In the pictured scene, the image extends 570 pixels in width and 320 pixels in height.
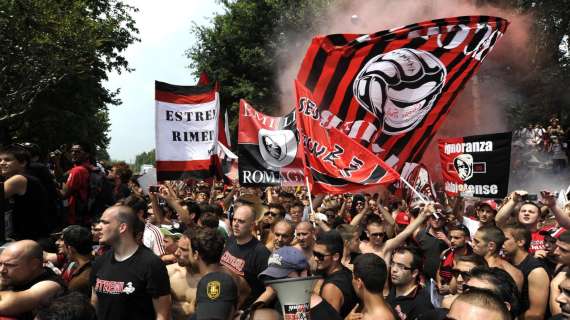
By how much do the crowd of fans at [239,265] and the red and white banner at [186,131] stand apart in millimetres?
2058

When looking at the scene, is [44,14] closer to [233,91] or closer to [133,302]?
[233,91]

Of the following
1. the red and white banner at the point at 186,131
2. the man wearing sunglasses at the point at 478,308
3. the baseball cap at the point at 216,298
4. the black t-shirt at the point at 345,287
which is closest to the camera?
the man wearing sunglasses at the point at 478,308

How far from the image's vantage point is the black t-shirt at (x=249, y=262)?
5.32 meters

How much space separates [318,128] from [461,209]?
7.47ft

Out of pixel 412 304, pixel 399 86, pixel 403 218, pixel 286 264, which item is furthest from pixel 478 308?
pixel 403 218

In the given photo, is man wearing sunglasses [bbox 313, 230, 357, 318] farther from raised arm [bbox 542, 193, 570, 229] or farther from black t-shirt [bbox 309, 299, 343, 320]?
raised arm [bbox 542, 193, 570, 229]

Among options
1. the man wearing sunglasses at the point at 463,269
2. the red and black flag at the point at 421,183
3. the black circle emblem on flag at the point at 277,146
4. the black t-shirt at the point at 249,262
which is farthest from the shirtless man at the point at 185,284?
the black circle emblem on flag at the point at 277,146

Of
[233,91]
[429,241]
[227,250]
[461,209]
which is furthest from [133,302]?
[233,91]

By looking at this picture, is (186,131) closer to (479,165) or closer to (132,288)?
(479,165)

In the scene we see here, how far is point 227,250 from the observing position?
5738 mm

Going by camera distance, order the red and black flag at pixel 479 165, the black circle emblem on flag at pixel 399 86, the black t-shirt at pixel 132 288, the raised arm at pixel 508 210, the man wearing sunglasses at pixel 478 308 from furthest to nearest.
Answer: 1. the black circle emblem on flag at pixel 399 86
2. the red and black flag at pixel 479 165
3. the raised arm at pixel 508 210
4. the black t-shirt at pixel 132 288
5. the man wearing sunglasses at pixel 478 308

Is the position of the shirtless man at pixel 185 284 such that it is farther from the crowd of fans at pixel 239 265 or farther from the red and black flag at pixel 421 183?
the red and black flag at pixel 421 183

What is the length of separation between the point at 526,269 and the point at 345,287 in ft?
5.50

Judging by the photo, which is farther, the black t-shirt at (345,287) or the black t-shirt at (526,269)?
the black t-shirt at (526,269)
